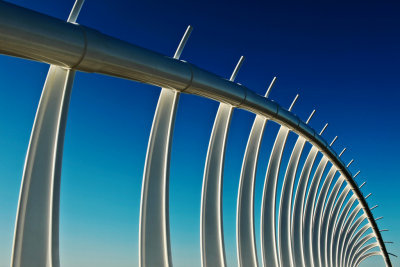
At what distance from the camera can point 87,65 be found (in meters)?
5.73

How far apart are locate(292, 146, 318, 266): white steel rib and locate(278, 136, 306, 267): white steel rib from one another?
1.95 metres

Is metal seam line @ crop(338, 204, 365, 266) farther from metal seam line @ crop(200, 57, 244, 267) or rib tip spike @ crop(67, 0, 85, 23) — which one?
rib tip spike @ crop(67, 0, 85, 23)

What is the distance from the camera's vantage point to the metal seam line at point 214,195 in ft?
28.6

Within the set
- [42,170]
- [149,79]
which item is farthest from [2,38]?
[149,79]

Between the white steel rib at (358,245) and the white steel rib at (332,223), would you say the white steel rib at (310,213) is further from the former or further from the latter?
the white steel rib at (358,245)

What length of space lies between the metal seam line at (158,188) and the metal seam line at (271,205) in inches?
267

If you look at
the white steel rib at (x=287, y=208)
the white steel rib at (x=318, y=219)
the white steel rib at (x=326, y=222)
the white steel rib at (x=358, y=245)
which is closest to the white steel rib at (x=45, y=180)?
the white steel rib at (x=287, y=208)

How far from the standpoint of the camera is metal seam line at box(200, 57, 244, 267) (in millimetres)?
8719

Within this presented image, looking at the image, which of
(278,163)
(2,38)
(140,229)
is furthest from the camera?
(278,163)

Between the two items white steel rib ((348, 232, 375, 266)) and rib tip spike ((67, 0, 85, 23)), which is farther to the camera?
white steel rib ((348, 232, 375, 266))

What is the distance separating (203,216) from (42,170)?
14.8 feet

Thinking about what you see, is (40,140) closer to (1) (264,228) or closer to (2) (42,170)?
(2) (42,170)

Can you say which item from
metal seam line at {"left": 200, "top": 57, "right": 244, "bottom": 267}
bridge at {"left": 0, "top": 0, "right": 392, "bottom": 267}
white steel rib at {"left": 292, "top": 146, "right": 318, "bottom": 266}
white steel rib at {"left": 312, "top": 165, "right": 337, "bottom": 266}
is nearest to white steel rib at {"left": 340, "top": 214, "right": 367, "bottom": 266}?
white steel rib at {"left": 312, "top": 165, "right": 337, "bottom": 266}

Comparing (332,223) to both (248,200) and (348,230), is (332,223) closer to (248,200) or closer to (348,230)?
(348,230)
